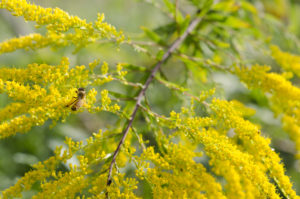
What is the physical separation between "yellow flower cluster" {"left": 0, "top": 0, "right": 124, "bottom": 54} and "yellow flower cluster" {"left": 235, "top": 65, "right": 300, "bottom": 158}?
952 mm

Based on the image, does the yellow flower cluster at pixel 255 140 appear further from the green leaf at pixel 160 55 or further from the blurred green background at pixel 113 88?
the blurred green background at pixel 113 88

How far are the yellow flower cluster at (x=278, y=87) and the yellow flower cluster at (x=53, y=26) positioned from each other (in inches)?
37.5

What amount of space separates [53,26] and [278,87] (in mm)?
1543

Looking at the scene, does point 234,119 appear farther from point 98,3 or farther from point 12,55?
point 98,3

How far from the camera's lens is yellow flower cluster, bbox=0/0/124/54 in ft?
5.37

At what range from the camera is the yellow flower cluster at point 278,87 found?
2033 millimetres

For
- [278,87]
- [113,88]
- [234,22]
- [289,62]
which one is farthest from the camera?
[113,88]

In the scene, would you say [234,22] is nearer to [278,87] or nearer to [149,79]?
[278,87]

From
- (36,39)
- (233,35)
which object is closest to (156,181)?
(36,39)

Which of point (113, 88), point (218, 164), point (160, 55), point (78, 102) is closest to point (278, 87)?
point (218, 164)

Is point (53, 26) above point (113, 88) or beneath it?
above

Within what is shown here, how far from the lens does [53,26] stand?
1710 millimetres

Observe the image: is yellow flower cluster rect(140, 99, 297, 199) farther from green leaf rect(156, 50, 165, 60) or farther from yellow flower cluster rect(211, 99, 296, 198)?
green leaf rect(156, 50, 165, 60)

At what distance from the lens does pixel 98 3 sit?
5887mm
